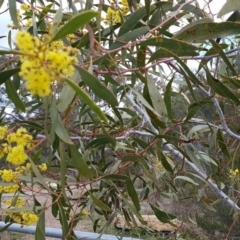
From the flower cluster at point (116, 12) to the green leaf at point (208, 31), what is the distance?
249mm

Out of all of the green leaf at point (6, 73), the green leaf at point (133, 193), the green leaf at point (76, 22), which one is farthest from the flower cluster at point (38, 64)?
the green leaf at point (133, 193)

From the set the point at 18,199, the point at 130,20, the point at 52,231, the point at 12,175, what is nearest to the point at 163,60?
the point at 130,20

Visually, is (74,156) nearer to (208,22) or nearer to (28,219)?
(28,219)

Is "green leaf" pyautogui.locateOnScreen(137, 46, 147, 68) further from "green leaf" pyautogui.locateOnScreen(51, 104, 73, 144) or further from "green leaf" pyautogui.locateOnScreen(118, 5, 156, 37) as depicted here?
"green leaf" pyautogui.locateOnScreen(51, 104, 73, 144)

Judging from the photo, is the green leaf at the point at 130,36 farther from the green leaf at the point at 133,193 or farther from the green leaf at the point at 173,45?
the green leaf at the point at 133,193

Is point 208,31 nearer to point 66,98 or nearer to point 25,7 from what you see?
point 66,98

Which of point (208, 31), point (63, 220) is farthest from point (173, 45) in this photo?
point (63, 220)

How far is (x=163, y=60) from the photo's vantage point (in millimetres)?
793

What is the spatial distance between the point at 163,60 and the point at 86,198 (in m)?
0.73

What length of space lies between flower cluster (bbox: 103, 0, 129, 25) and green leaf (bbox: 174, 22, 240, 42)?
25 cm

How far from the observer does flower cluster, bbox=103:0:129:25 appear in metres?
0.92

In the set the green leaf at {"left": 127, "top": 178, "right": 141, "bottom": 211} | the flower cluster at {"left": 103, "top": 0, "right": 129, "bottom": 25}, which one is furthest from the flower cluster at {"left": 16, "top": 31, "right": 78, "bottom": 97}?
the green leaf at {"left": 127, "top": 178, "right": 141, "bottom": 211}

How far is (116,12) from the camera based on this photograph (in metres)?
0.93

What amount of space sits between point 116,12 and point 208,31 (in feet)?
1.02
